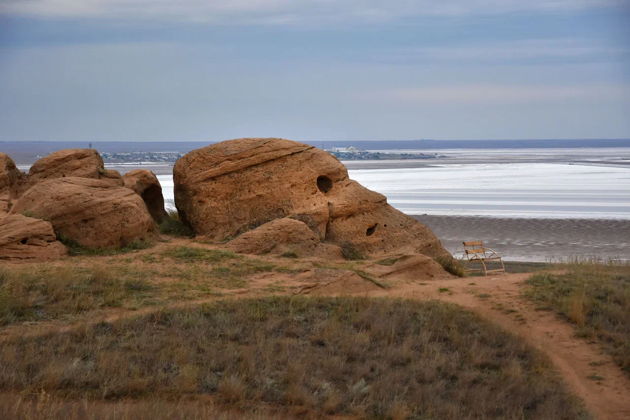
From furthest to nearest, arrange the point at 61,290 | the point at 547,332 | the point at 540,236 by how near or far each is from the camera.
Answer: the point at 540,236
the point at 547,332
the point at 61,290

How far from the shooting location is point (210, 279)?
14719mm

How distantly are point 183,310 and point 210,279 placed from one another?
254cm

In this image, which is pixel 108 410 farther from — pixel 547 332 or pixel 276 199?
pixel 276 199

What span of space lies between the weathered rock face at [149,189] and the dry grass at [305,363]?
30.3ft

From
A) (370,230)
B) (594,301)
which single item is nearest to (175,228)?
(370,230)

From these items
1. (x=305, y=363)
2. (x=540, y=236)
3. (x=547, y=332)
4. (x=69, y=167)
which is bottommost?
(x=540, y=236)

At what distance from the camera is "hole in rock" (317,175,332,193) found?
66.1ft

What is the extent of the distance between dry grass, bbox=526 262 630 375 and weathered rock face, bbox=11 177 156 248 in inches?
341

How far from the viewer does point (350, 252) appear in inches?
733

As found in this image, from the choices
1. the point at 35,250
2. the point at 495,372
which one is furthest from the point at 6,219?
the point at 495,372

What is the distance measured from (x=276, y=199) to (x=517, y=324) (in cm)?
761

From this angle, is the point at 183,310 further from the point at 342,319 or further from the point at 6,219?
the point at 6,219

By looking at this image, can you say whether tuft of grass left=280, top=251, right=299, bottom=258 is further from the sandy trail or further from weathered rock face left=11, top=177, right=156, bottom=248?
weathered rock face left=11, top=177, right=156, bottom=248

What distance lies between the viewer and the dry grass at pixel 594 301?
1263 centimetres
